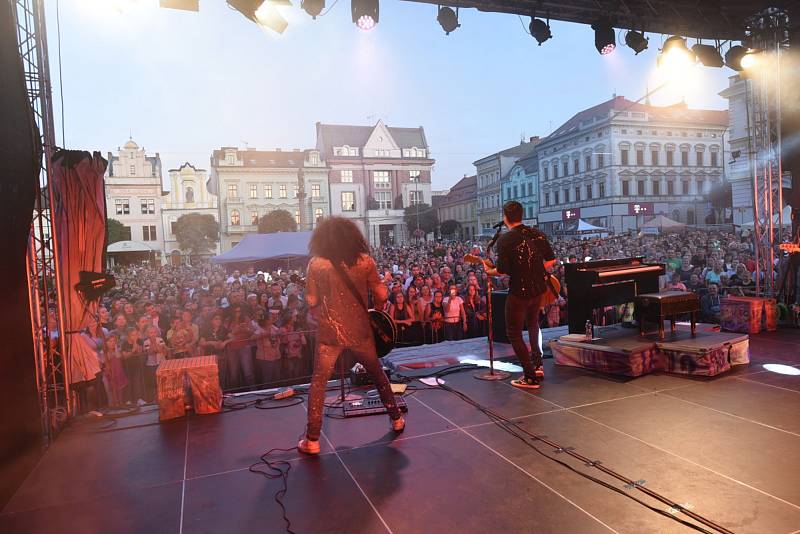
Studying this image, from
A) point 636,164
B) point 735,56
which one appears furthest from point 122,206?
point 735,56

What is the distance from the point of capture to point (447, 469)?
119 inches

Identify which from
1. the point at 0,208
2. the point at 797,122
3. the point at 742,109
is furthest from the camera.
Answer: the point at 742,109

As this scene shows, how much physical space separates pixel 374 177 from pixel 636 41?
1509 inches

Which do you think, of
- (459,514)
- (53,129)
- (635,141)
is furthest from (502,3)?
(635,141)

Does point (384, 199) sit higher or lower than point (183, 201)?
lower

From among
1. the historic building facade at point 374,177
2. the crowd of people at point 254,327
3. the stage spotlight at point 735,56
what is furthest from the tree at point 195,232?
the stage spotlight at point 735,56

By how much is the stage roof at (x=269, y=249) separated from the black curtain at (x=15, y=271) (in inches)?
438

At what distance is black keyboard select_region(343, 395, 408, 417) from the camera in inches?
162

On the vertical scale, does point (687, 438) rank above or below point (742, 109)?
below

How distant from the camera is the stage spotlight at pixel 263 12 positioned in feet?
17.2

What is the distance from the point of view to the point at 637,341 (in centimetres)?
520

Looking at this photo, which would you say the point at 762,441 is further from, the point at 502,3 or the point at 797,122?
the point at 797,122

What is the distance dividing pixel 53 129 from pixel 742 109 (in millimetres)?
37347

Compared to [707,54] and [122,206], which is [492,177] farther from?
[707,54]
